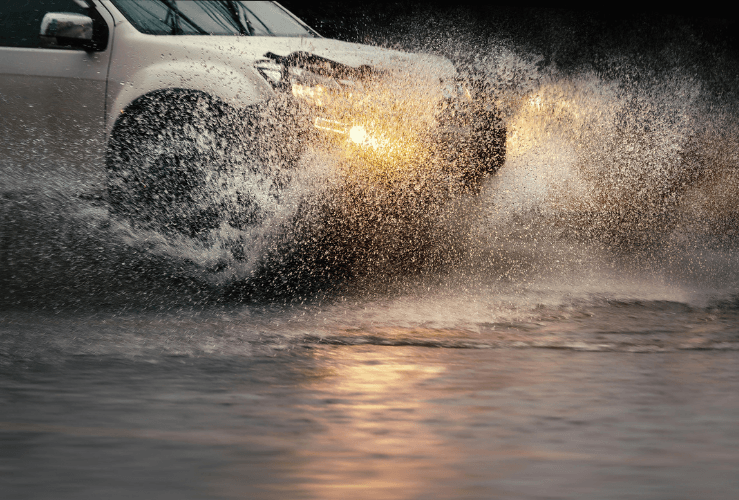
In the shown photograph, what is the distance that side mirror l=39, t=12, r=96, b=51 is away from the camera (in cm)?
469

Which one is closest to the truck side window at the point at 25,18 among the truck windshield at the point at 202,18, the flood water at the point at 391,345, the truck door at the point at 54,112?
the truck door at the point at 54,112

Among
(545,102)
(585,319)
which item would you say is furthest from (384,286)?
(545,102)

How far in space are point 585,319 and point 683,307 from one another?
0.73m

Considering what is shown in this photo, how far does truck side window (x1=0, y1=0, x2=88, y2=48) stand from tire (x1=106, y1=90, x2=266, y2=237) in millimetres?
855

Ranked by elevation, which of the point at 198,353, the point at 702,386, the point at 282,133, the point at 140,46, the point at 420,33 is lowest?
the point at 198,353

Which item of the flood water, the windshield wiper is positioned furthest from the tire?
the windshield wiper

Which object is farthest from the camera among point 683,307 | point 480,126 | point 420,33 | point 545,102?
point 420,33

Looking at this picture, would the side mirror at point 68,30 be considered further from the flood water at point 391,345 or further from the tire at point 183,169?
the flood water at point 391,345

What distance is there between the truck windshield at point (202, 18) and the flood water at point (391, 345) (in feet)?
3.58

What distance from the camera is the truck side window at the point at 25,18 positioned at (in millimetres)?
4938

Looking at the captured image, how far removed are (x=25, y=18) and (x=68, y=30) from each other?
52cm

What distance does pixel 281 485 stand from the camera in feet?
6.47

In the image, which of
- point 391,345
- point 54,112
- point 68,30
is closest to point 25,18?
point 68,30

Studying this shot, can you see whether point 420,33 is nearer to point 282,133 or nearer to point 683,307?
point 282,133
